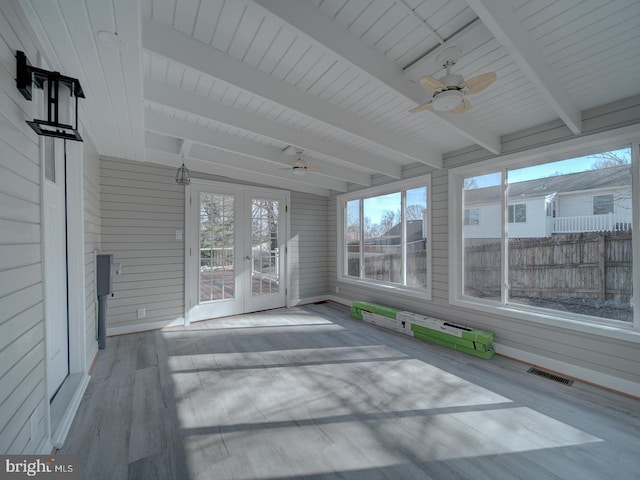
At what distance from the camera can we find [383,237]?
17.1 feet

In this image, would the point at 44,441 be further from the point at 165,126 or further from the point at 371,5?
the point at 371,5

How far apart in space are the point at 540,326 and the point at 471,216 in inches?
59.1

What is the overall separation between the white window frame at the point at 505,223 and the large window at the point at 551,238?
2 centimetres

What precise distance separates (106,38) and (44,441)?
2420mm

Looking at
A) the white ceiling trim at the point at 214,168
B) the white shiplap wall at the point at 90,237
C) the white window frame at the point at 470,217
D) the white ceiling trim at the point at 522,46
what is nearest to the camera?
the white ceiling trim at the point at 522,46

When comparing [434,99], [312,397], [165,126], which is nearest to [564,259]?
[434,99]

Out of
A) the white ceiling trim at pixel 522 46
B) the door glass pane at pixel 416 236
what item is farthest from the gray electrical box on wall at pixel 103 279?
the door glass pane at pixel 416 236

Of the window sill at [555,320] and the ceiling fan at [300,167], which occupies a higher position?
the ceiling fan at [300,167]

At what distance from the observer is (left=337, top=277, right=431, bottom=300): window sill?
4309mm

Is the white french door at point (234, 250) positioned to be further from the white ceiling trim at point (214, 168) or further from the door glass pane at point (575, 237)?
the door glass pane at point (575, 237)

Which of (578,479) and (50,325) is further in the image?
(50,325)

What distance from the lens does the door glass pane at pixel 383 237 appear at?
490cm

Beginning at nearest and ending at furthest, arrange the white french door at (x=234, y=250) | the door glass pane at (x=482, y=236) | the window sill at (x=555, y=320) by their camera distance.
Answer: the window sill at (x=555, y=320) < the door glass pane at (x=482, y=236) < the white french door at (x=234, y=250)

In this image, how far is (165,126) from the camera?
3133mm
